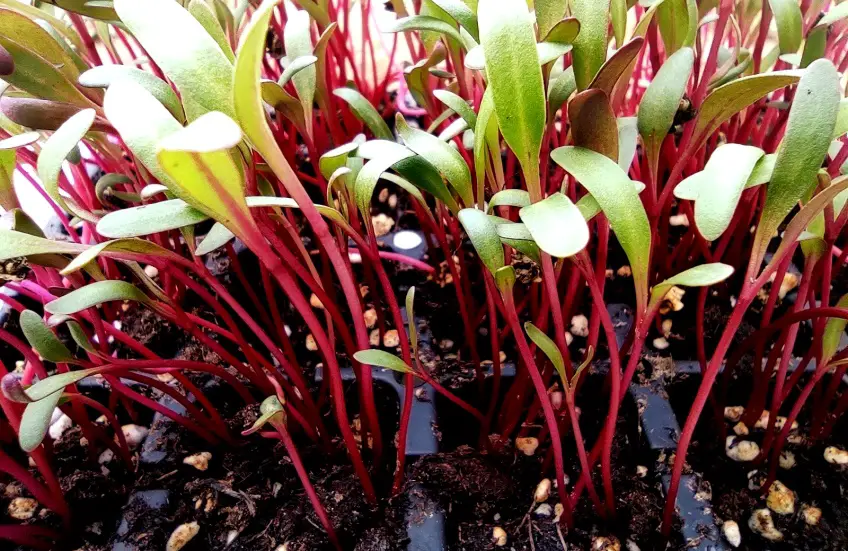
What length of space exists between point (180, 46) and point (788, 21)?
671mm

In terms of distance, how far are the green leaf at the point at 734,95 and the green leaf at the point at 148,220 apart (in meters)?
0.42

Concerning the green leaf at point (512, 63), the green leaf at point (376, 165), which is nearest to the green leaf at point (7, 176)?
the green leaf at point (376, 165)

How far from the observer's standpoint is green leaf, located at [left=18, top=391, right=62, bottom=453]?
20.7 inches

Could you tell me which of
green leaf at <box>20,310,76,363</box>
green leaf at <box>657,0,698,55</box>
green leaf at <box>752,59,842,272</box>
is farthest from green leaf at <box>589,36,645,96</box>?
green leaf at <box>20,310,76,363</box>

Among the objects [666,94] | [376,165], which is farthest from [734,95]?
[376,165]

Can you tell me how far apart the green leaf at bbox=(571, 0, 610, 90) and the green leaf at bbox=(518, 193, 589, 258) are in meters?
0.16

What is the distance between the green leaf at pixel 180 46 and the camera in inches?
15.9

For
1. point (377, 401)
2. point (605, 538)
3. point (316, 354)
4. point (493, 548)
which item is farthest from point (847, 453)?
point (316, 354)

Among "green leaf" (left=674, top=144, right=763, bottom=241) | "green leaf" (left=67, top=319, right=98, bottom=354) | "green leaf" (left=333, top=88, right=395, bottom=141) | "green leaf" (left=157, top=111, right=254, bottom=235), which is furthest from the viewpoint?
"green leaf" (left=333, top=88, right=395, bottom=141)

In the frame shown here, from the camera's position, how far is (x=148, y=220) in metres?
0.45

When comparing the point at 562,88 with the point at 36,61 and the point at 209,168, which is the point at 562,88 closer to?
the point at 209,168

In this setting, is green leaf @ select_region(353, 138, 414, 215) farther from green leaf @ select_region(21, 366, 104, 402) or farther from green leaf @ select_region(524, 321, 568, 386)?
green leaf @ select_region(21, 366, 104, 402)

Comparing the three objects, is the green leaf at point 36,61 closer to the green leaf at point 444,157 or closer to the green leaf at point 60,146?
the green leaf at point 60,146

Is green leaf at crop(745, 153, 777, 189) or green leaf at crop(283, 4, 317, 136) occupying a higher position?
green leaf at crop(283, 4, 317, 136)
